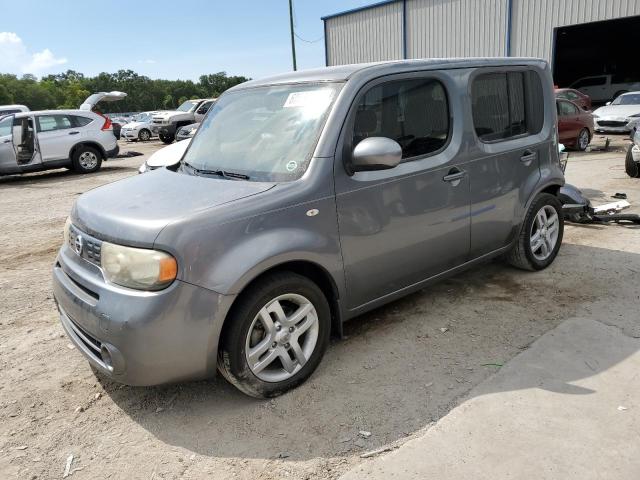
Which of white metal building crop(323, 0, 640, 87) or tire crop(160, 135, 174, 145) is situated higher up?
white metal building crop(323, 0, 640, 87)

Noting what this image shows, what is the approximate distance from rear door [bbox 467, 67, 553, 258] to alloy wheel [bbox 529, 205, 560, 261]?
39cm

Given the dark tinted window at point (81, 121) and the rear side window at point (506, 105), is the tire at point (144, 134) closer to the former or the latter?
the dark tinted window at point (81, 121)

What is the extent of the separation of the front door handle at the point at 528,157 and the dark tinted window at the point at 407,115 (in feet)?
3.15

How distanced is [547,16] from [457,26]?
3831mm

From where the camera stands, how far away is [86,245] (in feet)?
9.65

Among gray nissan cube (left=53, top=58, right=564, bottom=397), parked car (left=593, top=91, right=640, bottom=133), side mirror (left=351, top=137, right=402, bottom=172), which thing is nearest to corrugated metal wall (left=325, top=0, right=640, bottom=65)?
parked car (left=593, top=91, right=640, bottom=133)

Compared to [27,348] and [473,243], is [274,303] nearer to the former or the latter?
[473,243]

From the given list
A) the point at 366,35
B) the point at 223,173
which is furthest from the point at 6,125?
the point at 366,35

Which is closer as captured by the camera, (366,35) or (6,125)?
(6,125)

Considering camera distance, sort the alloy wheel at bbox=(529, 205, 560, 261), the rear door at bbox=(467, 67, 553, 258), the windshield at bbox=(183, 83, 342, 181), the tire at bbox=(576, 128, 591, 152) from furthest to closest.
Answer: the tire at bbox=(576, 128, 591, 152) < the alloy wheel at bbox=(529, 205, 560, 261) < the rear door at bbox=(467, 67, 553, 258) < the windshield at bbox=(183, 83, 342, 181)

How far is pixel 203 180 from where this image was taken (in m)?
3.29

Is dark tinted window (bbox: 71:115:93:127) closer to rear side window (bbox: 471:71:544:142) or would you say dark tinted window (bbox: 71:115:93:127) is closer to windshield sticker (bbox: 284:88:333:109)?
windshield sticker (bbox: 284:88:333:109)

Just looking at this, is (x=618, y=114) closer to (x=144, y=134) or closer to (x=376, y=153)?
(x=376, y=153)

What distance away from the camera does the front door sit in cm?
325
